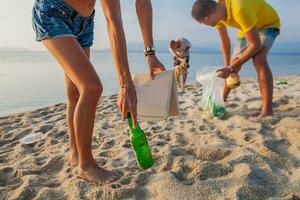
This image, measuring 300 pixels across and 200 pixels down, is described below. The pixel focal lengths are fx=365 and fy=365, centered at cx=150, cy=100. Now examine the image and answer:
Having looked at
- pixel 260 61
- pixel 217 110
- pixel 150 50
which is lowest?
pixel 217 110

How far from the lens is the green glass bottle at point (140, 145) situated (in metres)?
2.28

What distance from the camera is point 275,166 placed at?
2412mm

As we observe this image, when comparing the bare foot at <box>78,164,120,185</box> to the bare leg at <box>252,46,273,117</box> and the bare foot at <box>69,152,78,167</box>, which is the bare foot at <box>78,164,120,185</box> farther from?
the bare leg at <box>252,46,273,117</box>

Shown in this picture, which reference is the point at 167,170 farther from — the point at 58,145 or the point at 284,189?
the point at 58,145

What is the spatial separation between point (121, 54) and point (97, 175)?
758 millimetres

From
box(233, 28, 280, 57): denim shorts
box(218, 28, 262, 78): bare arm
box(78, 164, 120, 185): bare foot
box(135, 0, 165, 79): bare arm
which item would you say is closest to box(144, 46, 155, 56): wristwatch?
box(135, 0, 165, 79): bare arm

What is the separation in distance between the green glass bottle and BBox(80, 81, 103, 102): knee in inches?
9.7

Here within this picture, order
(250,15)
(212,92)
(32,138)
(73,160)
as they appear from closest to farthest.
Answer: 1. (73,160)
2. (250,15)
3. (32,138)
4. (212,92)

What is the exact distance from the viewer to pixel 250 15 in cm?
339

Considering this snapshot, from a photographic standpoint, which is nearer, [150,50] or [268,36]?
[150,50]

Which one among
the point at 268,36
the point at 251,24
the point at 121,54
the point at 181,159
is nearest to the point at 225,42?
the point at 268,36

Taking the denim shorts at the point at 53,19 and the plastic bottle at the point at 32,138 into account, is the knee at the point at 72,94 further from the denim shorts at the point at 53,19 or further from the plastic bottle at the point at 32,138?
the plastic bottle at the point at 32,138

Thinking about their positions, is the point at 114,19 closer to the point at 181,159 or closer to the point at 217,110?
the point at 181,159

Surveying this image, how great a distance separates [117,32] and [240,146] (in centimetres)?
136
